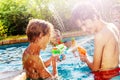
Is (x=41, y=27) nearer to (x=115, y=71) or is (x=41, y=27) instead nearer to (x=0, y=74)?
(x=115, y=71)

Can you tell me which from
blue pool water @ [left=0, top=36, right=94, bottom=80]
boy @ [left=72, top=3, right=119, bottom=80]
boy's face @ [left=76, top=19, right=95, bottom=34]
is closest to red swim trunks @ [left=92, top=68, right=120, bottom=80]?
boy @ [left=72, top=3, right=119, bottom=80]

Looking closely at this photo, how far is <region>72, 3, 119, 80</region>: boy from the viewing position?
3.74 metres

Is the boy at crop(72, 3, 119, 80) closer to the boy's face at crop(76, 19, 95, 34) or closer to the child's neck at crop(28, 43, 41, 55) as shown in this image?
the boy's face at crop(76, 19, 95, 34)

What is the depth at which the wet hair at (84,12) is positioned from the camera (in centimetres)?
371

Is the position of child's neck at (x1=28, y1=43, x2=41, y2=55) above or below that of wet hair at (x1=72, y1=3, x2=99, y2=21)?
below

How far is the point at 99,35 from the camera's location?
149 inches

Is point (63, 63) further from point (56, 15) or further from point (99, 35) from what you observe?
point (56, 15)

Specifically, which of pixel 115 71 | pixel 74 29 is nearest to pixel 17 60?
pixel 74 29

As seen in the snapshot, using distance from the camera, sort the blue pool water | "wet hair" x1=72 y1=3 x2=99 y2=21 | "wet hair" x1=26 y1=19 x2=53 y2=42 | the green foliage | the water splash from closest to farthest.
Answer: "wet hair" x1=72 y1=3 x2=99 y2=21
"wet hair" x1=26 y1=19 x2=53 y2=42
the blue pool water
the green foliage
the water splash

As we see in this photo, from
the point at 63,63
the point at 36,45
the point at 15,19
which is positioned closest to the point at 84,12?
the point at 36,45

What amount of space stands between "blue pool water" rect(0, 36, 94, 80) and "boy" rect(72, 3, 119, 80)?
270 cm

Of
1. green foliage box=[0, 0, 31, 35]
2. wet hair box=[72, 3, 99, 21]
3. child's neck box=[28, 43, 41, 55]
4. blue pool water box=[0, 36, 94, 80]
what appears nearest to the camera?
wet hair box=[72, 3, 99, 21]

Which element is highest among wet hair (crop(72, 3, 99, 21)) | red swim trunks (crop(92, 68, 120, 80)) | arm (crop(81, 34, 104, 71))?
wet hair (crop(72, 3, 99, 21))

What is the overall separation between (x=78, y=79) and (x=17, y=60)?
386cm
